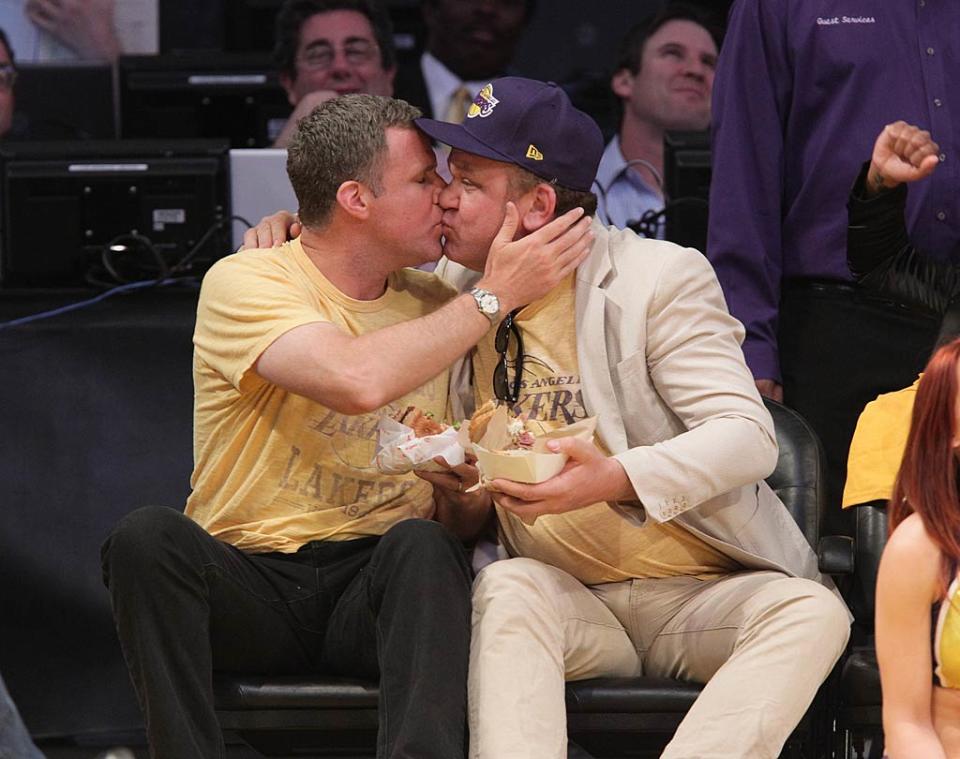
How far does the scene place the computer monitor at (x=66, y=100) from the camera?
635cm

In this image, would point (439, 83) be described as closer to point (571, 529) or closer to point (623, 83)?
point (623, 83)

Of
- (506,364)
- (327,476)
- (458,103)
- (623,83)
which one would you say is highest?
(623,83)

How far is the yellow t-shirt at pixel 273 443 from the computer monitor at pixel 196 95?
7.27 ft

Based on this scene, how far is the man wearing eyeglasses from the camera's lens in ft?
21.3

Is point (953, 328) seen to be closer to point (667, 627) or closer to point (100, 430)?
point (667, 627)

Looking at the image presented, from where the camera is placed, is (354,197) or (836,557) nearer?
(836,557)

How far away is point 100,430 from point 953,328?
6.72ft

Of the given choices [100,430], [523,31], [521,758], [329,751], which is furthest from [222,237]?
[523,31]

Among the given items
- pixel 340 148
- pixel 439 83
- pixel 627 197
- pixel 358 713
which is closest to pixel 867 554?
pixel 358 713

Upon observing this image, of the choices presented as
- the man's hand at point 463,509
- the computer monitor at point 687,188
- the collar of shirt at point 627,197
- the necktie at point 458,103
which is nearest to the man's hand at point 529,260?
the man's hand at point 463,509

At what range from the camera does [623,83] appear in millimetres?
6930

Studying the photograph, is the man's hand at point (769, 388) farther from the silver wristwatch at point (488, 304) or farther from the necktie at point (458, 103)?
the necktie at point (458, 103)

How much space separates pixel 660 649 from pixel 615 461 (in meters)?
0.41

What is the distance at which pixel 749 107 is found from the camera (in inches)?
155
